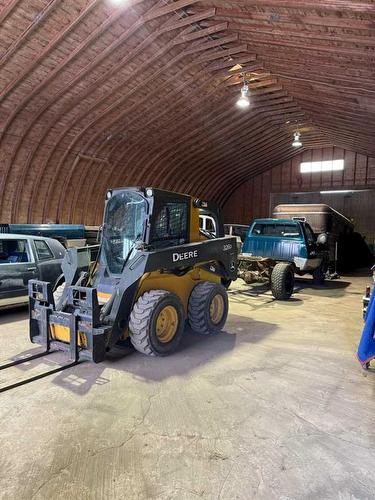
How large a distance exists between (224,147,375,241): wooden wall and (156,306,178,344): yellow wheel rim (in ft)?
65.7

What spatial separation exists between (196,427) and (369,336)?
211 centimetres

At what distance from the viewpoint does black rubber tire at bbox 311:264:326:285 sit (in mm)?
11359

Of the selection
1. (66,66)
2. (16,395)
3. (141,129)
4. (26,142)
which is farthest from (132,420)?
(141,129)

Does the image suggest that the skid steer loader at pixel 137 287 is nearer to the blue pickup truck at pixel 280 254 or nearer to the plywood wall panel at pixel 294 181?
the blue pickup truck at pixel 280 254

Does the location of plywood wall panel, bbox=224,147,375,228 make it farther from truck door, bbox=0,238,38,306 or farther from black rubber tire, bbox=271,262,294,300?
truck door, bbox=0,238,38,306

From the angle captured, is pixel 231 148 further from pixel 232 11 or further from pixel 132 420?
pixel 132 420

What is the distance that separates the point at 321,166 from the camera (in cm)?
2264

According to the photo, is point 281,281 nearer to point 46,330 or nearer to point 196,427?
point 46,330

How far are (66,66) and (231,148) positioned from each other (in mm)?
10645

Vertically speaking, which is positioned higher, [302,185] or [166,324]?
[302,185]

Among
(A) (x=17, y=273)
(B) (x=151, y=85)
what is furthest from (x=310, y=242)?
(A) (x=17, y=273)

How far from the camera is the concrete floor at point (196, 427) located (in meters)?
2.47

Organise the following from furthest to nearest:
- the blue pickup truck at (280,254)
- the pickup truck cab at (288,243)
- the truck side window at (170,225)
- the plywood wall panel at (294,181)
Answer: the plywood wall panel at (294,181) → the pickup truck cab at (288,243) → the blue pickup truck at (280,254) → the truck side window at (170,225)

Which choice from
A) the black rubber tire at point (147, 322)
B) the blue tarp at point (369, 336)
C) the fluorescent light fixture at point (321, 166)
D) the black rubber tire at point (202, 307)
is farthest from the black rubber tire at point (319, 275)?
the fluorescent light fixture at point (321, 166)
